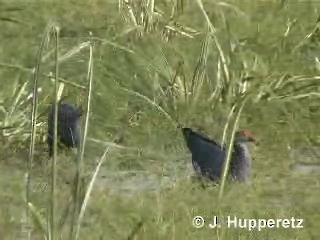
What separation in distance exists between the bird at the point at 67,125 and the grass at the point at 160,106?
1.6 inches

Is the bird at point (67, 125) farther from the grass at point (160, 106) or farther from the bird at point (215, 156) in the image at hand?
the bird at point (215, 156)

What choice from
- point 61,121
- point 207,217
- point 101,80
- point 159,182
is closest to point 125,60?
point 101,80

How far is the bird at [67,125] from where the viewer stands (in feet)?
9.08

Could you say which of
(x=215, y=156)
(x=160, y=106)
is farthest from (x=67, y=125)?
(x=215, y=156)

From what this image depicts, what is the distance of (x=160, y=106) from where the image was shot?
2896 mm

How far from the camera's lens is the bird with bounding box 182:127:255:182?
2623 mm

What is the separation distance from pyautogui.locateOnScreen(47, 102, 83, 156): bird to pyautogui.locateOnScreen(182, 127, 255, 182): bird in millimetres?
376

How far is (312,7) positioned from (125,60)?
0.84 metres

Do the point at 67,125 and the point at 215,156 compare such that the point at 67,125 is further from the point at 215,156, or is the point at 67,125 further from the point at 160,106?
the point at 215,156

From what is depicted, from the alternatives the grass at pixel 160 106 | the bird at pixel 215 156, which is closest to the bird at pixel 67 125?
the grass at pixel 160 106

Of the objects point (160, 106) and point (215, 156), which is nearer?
point (215, 156)

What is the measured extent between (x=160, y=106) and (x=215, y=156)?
361 millimetres


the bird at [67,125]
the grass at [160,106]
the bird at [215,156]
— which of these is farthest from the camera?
the bird at [67,125]

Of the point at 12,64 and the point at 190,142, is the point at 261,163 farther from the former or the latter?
the point at 12,64
